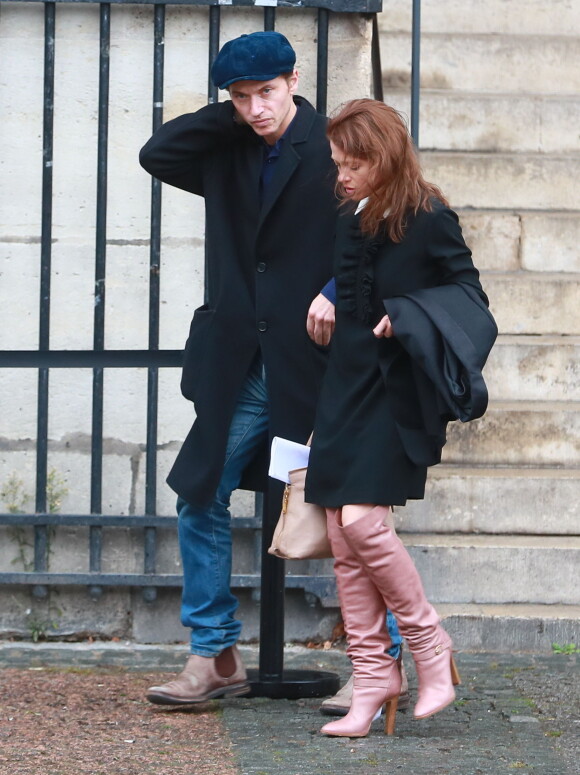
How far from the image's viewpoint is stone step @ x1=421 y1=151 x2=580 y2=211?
6645mm

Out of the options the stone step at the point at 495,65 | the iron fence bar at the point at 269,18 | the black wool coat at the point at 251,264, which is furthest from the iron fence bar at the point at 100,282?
the stone step at the point at 495,65

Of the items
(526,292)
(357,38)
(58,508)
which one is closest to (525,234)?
(526,292)

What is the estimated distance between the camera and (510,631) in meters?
4.69

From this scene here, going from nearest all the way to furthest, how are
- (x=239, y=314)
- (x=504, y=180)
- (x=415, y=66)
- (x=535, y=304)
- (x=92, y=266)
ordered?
(x=239, y=314)
(x=92, y=266)
(x=415, y=66)
(x=535, y=304)
(x=504, y=180)

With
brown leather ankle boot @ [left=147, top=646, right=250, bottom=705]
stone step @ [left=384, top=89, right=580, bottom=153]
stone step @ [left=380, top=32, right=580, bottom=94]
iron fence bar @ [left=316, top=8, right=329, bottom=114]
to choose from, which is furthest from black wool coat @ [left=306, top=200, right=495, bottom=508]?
stone step @ [left=380, top=32, right=580, bottom=94]

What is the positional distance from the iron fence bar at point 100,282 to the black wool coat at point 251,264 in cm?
82

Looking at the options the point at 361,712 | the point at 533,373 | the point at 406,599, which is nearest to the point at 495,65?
the point at 533,373

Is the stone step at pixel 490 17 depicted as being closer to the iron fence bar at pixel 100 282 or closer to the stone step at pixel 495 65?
the stone step at pixel 495 65

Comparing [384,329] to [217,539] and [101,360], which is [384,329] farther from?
[101,360]

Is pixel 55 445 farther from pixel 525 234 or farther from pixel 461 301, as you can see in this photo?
pixel 525 234

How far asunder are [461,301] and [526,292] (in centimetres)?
255

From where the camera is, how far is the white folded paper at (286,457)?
373 centimetres

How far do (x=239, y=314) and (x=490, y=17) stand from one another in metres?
4.43

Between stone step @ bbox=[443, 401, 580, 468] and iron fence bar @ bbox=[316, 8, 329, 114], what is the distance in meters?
1.45
